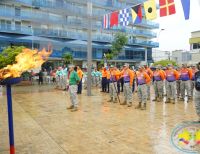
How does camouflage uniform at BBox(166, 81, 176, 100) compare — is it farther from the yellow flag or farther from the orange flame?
the orange flame

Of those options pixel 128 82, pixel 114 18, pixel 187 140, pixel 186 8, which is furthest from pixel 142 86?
pixel 114 18

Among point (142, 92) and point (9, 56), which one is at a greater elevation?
point (9, 56)

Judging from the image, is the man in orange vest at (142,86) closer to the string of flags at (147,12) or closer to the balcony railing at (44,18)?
the string of flags at (147,12)

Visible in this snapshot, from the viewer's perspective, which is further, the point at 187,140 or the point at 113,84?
the point at 113,84

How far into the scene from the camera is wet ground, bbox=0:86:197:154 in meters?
6.77

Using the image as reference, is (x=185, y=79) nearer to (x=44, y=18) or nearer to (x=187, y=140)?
(x=187, y=140)

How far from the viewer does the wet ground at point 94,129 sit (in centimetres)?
677

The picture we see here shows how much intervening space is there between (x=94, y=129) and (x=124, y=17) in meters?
9.19

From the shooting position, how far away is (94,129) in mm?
8578

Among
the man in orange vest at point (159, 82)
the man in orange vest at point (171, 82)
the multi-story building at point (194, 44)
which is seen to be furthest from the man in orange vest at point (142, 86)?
the multi-story building at point (194, 44)

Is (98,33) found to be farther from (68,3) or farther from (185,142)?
(185,142)

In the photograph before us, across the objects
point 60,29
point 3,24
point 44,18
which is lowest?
point 3,24

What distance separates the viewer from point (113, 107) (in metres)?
12.9

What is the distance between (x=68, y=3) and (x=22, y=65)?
146ft
